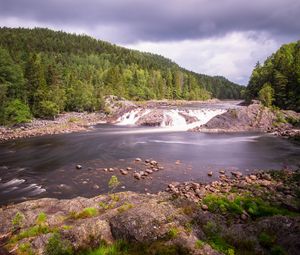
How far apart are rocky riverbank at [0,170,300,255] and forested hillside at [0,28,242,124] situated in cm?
4536

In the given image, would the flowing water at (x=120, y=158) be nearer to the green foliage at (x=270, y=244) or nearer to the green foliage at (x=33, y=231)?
the green foliage at (x=33, y=231)

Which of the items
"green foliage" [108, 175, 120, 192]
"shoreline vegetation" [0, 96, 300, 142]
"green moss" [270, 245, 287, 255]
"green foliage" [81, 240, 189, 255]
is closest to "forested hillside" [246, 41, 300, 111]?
"shoreline vegetation" [0, 96, 300, 142]

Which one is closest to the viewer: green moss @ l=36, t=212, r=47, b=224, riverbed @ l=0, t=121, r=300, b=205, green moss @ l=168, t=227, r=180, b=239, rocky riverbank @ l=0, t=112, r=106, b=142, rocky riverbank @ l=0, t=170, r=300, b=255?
rocky riverbank @ l=0, t=170, r=300, b=255

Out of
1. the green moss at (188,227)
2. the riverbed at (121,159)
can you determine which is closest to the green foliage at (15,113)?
the riverbed at (121,159)

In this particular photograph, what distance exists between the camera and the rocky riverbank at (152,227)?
10703 mm

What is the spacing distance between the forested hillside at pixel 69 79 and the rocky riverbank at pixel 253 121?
37.8 m

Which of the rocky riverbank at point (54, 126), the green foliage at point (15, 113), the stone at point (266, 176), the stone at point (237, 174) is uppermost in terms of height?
the green foliage at point (15, 113)

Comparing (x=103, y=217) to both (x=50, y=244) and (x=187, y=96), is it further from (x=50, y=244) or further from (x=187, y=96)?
(x=187, y=96)

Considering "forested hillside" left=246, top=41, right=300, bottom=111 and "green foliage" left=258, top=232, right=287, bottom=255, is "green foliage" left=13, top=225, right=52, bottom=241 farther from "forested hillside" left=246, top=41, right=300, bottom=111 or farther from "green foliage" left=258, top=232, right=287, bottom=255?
"forested hillside" left=246, top=41, right=300, bottom=111

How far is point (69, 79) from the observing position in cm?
7988

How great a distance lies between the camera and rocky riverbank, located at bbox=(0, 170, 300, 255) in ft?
35.1

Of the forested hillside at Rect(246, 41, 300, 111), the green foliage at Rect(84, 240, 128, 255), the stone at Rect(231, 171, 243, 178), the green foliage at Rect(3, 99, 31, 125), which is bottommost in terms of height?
the stone at Rect(231, 171, 243, 178)

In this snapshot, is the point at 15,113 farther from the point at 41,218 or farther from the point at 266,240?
the point at 266,240

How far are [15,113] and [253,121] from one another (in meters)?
49.0
